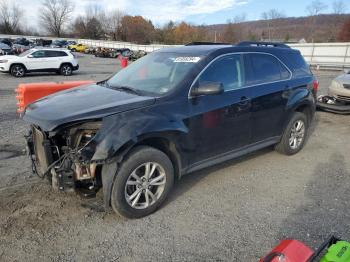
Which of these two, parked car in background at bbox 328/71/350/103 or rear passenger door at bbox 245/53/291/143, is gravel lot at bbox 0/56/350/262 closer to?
rear passenger door at bbox 245/53/291/143

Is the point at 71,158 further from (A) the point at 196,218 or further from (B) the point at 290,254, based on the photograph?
(B) the point at 290,254

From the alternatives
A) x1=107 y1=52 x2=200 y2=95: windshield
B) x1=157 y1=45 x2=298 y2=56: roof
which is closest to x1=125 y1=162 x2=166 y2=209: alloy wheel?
x1=107 y1=52 x2=200 y2=95: windshield

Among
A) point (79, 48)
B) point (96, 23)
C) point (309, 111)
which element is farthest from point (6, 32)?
point (309, 111)

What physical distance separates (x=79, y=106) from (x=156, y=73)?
49.5 inches

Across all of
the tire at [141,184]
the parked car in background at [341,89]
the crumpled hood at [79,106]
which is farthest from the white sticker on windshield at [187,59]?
the parked car in background at [341,89]

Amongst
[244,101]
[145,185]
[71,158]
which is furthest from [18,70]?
[145,185]

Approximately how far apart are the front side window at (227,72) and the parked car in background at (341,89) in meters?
5.76

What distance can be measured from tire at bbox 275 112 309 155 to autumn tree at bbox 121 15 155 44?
83228 millimetres

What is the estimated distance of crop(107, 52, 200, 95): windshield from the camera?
159 inches

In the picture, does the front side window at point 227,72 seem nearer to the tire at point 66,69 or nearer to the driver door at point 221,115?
the driver door at point 221,115

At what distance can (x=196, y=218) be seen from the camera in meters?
3.73

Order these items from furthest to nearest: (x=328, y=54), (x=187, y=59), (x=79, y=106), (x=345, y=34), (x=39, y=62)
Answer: (x=345, y=34) < (x=328, y=54) < (x=39, y=62) < (x=187, y=59) < (x=79, y=106)

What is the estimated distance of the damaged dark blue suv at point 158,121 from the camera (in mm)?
3357

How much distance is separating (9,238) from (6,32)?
351ft
